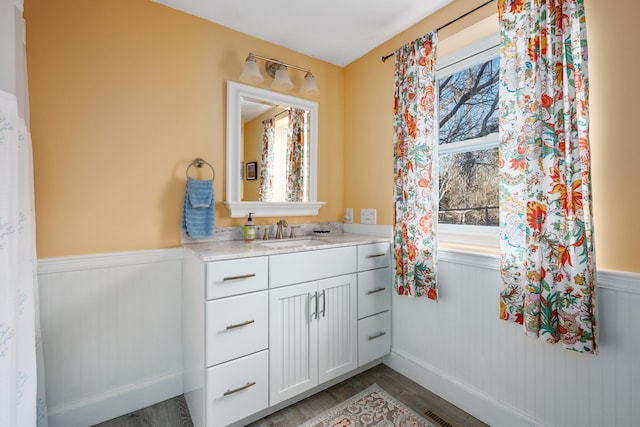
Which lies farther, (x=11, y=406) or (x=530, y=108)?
(x=530, y=108)

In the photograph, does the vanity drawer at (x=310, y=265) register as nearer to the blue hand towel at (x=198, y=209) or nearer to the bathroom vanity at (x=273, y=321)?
the bathroom vanity at (x=273, y=321)

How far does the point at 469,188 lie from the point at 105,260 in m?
2.23

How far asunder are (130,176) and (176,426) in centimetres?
142

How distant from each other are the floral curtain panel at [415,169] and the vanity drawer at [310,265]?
1.20ft

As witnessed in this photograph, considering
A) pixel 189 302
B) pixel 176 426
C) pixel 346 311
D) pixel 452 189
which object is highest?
pixel 452 189

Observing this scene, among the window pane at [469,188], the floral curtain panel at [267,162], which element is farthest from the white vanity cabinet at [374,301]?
the floral curtain panel at [267,162]

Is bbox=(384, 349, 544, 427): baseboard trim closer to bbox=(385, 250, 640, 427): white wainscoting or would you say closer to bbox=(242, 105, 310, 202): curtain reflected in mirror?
bbox=(385, 250, 640, 427): white wainscoting

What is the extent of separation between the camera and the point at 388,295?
215 cm

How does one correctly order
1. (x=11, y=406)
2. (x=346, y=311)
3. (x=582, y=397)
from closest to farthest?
(x=11, y=406) → (x=582, y=397) → (x=346, y=311)

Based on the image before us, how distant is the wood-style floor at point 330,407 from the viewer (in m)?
1.64

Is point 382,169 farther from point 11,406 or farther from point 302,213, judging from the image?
point 11,406

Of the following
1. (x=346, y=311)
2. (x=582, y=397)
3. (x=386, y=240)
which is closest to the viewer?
(x=582, y=397)

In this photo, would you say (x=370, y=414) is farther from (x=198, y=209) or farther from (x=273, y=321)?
(x=198, y=209)

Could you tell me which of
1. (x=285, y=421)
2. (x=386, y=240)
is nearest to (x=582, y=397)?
(x=386, y=240)
